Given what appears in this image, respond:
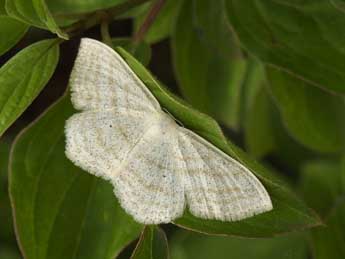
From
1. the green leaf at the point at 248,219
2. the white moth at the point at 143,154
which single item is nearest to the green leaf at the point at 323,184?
the green leaf at the point at 248,219

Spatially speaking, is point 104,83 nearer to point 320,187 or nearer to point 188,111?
point 188,111

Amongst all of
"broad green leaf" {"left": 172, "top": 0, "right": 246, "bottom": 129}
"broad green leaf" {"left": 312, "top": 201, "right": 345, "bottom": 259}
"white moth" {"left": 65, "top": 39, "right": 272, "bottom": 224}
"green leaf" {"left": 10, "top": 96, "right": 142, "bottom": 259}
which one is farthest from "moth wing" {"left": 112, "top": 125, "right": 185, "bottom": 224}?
"broad green leaf" {"left": 312, "top": 201, "right": 345, "bottom": 259}

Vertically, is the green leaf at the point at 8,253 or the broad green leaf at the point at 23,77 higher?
the broad green leaf at the point at 23,77

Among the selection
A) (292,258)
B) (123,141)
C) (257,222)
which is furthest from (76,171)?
(292,258)

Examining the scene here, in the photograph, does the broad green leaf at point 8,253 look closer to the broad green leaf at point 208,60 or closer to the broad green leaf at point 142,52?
the broad green leaf at point 208,60

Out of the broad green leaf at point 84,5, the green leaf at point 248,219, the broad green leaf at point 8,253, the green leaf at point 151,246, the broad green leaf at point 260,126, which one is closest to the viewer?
the green leaf at point 248,219

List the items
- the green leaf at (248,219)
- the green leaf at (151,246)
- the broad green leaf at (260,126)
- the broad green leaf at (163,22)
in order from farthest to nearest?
the broad green leaf at (260,126), the broad green leaf at (163,22), the green leaf at (151,246), the green leaf at (248,219)
